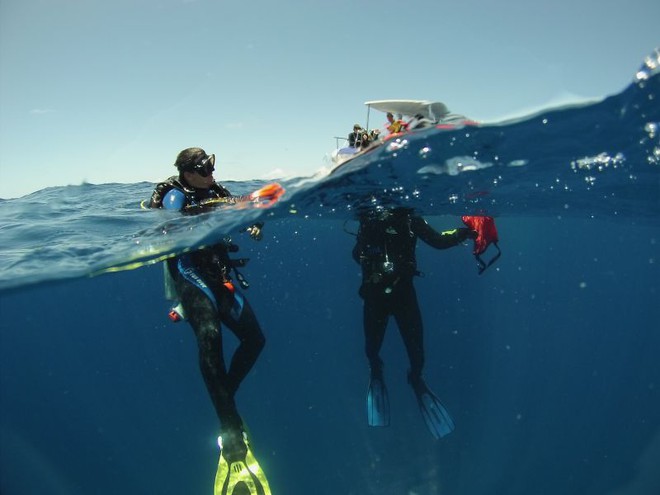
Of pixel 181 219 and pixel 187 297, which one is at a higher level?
pixel 181 219

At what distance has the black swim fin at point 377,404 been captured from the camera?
831 centimetres

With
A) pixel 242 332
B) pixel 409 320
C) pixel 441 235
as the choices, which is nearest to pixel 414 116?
pixel 441 235

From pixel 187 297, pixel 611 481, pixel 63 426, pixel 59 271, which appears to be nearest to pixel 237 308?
pixel 187 297

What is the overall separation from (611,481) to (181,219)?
59.7ft

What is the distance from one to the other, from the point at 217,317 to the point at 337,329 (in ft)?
155

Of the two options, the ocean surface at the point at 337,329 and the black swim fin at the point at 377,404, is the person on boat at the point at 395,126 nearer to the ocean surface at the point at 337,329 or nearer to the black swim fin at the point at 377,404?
the ocean surface at the point at 337,329

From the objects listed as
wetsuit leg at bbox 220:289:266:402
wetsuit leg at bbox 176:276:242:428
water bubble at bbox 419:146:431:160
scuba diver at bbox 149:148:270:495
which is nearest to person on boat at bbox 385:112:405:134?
water bubble at bbox 419:146:431:160

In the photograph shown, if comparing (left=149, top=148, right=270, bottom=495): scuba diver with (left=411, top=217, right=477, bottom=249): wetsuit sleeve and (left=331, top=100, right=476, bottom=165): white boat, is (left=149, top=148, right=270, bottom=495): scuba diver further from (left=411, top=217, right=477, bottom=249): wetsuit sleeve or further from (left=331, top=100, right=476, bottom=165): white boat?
(left=411, top=217, right=477, bottom=249): wetsuit sleeve

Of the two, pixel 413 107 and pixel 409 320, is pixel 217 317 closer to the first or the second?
pixel 409 320

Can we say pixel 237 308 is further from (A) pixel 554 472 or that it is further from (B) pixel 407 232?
(A) pixel 554 472

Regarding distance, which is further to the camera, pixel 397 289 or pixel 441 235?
pixel 397 289

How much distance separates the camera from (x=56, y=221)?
391 inches

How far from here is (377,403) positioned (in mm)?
8383

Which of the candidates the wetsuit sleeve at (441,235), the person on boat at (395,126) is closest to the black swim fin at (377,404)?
the wetsuit sleeve at (441,235)
